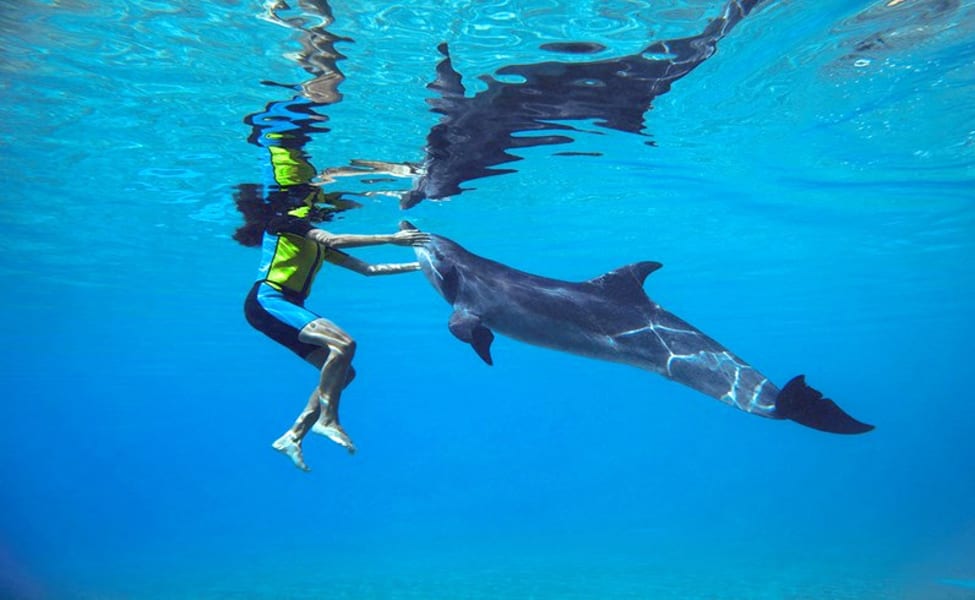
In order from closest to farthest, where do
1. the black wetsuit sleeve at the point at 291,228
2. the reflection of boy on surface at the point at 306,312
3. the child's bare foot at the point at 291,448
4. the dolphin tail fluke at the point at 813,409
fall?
the dolphin tail fluke at the point at 813,409, the child's bare foot at the point at 291,448, the reflection of boy on surface at the point at 306,312, the black wetsuit sleeve at the point at 291,228

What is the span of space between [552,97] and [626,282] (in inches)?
194

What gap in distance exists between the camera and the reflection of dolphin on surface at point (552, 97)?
380 inches

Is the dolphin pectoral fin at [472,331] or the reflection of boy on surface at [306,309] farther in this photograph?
the dolphin pectoral fin at [472,331]

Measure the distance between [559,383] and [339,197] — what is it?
80.2 meters

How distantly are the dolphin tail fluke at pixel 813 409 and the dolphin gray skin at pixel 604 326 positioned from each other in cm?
72

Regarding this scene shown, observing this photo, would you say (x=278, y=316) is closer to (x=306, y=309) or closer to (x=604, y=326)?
(x=306, y=309)

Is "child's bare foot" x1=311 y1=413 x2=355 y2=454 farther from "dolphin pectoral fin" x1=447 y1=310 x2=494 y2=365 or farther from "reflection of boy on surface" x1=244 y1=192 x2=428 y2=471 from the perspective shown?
"dolphin pectoral fin" x1=447 y1=310 x2=494 y2=365

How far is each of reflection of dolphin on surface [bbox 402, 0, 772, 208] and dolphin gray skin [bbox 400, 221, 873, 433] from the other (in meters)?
3.73

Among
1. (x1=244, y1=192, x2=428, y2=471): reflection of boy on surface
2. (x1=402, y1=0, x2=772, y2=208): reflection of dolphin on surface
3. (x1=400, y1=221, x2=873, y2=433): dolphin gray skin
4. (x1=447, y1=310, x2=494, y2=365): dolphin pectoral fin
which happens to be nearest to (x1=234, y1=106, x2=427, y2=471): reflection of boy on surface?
(x1=244, y1=192, x2=428, y2=471): reflection of boy on surface

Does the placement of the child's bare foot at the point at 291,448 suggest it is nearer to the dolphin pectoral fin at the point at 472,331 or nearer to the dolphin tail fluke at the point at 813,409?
the dolphin pectoral fin at the point at 472,331

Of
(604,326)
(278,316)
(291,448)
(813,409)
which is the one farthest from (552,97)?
(291,448)

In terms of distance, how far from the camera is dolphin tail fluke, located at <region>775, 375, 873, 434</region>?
551 cm

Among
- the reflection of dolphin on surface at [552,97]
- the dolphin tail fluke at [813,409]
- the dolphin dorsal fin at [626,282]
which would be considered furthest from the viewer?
the reflection of dolphin on surface at [552,97]

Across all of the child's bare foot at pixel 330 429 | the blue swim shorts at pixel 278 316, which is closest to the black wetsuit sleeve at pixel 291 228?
the blue swim shorts at pixel 278 316
